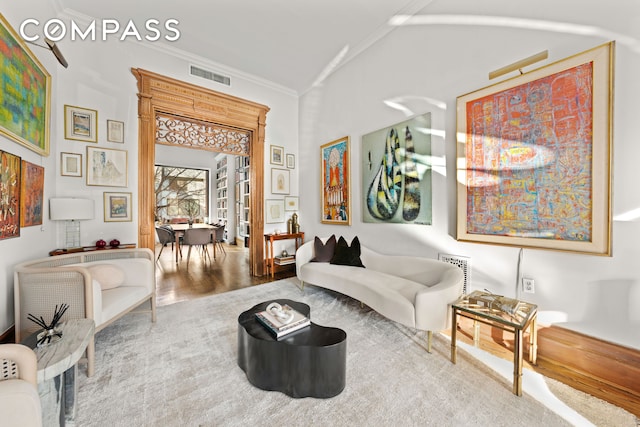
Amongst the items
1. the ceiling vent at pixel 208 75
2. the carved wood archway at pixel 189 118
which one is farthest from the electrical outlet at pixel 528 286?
the ceiling vent at pixel 208 75

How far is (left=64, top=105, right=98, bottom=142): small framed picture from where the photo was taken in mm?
3094

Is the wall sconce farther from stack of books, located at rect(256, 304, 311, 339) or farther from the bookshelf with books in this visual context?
the bookshelf with books

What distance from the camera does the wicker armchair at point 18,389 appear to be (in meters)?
0.84

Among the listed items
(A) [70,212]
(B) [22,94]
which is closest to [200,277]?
(A) [70,212]

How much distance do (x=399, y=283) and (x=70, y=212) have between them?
3.80 metres

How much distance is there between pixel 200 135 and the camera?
171 inches

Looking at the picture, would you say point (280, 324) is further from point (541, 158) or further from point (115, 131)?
point (115, 131)

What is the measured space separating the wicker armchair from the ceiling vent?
428 cm

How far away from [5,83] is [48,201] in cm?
142

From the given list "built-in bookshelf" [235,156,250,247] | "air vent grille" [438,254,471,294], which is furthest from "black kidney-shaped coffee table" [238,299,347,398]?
"built-in bookshelf" [235,156,250,247]

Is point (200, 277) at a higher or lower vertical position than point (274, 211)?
lower

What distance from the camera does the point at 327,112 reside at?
4.50 meters

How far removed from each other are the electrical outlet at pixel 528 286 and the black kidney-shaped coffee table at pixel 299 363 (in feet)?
5.66

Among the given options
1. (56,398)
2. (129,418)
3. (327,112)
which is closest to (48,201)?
(56,398)
